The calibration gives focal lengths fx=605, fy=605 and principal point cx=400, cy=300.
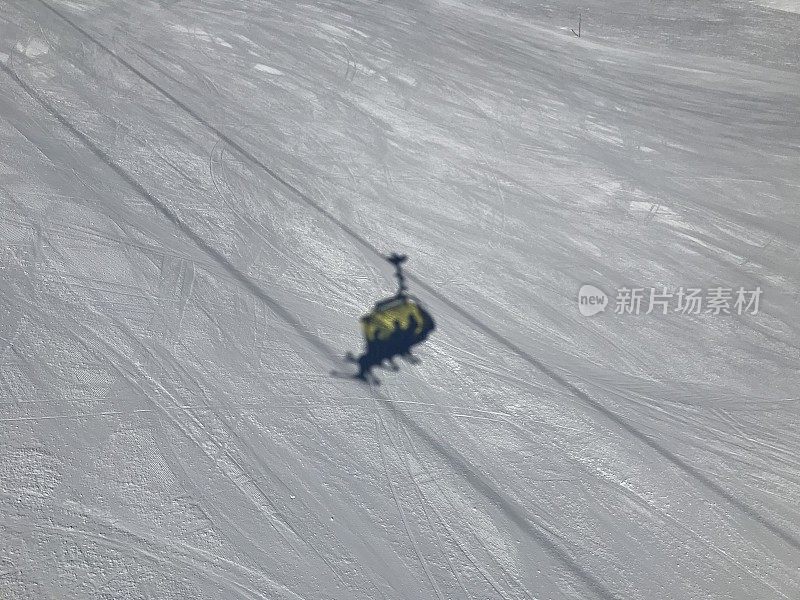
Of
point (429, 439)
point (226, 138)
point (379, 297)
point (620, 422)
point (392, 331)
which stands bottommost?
point (429, 439)

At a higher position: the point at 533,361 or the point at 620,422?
the point at 533,361

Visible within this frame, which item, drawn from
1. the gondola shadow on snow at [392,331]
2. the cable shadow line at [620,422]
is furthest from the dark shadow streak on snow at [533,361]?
the gondola shadow on snow at [392,331]

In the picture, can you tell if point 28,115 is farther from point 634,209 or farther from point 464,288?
point 634,209

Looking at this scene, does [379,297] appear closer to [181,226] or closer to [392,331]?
[392,331]

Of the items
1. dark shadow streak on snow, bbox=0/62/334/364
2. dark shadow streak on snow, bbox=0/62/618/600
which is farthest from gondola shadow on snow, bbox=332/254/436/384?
dark shadow streak on snow, bbox=0/62/334/364

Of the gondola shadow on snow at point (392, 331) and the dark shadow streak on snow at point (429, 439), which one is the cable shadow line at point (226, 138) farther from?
the dark shadow streak on snow at point (429, 439)

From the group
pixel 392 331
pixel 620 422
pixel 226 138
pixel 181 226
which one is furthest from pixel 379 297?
pixel 226 138
